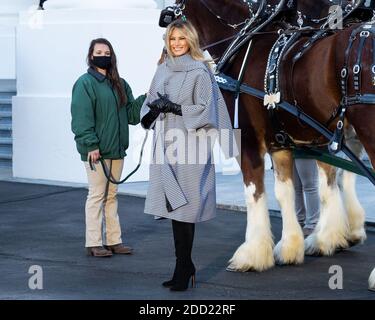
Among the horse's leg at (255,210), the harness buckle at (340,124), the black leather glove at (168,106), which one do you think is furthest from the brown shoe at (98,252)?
the harness buckle at (340,124)

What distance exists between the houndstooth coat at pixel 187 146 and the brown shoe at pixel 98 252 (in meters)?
1.34

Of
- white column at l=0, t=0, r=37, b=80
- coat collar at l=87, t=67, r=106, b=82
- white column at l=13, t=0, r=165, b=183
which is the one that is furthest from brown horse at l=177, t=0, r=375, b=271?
white column at l=0, t=0, r=37, b=80

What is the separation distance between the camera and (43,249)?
816 cm

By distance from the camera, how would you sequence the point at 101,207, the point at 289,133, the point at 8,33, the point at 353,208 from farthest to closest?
the point at 8,33 → the point at 353,208 → the point at 101,207 → the point at 289,133

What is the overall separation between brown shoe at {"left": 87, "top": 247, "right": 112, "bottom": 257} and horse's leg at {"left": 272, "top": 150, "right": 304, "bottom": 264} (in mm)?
1320

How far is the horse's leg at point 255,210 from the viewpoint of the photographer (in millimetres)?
7316

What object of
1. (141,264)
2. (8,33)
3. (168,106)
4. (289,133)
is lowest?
(141,264)

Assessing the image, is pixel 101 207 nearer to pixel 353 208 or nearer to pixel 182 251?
pixel 182 251

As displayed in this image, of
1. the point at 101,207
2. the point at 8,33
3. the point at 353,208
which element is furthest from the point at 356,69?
the point at 8,33

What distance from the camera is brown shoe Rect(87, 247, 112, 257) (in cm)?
787

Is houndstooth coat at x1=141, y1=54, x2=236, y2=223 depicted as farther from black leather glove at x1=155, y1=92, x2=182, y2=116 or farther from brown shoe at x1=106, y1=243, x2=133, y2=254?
brown shoe at x1=106, y1=243, x2=133, y2=254

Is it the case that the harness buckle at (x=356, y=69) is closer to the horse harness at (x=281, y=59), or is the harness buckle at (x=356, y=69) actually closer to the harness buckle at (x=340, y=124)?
the horse harness at (x=281, y=59)

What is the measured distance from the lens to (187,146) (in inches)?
258

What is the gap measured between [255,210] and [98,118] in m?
1.44
